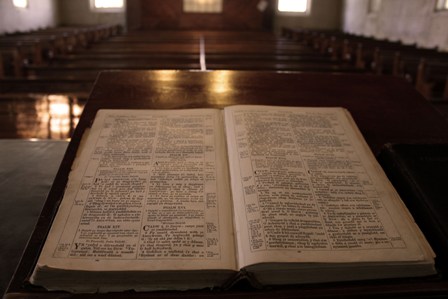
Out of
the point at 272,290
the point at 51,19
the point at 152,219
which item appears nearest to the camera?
the point at 272,290

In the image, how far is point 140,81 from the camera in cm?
126

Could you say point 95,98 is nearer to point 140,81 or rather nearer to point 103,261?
point 140,81

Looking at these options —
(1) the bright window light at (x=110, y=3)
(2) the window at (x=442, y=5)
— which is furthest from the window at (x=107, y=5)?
(2) the window at (x=442, y=5)

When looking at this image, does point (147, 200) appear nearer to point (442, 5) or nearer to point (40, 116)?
point (40, 116)

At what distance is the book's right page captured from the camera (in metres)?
0.62

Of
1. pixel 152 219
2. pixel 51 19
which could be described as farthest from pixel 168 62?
pixel 51 19

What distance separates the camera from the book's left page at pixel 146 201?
61 cm

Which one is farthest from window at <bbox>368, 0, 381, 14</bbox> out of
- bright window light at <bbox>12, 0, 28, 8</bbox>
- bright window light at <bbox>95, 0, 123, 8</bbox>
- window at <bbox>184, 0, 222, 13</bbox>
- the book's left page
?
the book's left page

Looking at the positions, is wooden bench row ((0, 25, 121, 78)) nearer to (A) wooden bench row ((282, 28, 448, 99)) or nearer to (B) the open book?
(B) the open book

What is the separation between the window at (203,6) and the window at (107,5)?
333 cm

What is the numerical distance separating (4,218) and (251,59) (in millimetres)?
4024

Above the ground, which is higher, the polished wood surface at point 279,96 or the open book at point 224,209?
the polished wood surface at point 279,96

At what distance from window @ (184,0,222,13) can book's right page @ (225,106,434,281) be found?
13729mm

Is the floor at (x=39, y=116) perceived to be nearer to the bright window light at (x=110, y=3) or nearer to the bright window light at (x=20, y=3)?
the bright window light at (x=20, y=3)
